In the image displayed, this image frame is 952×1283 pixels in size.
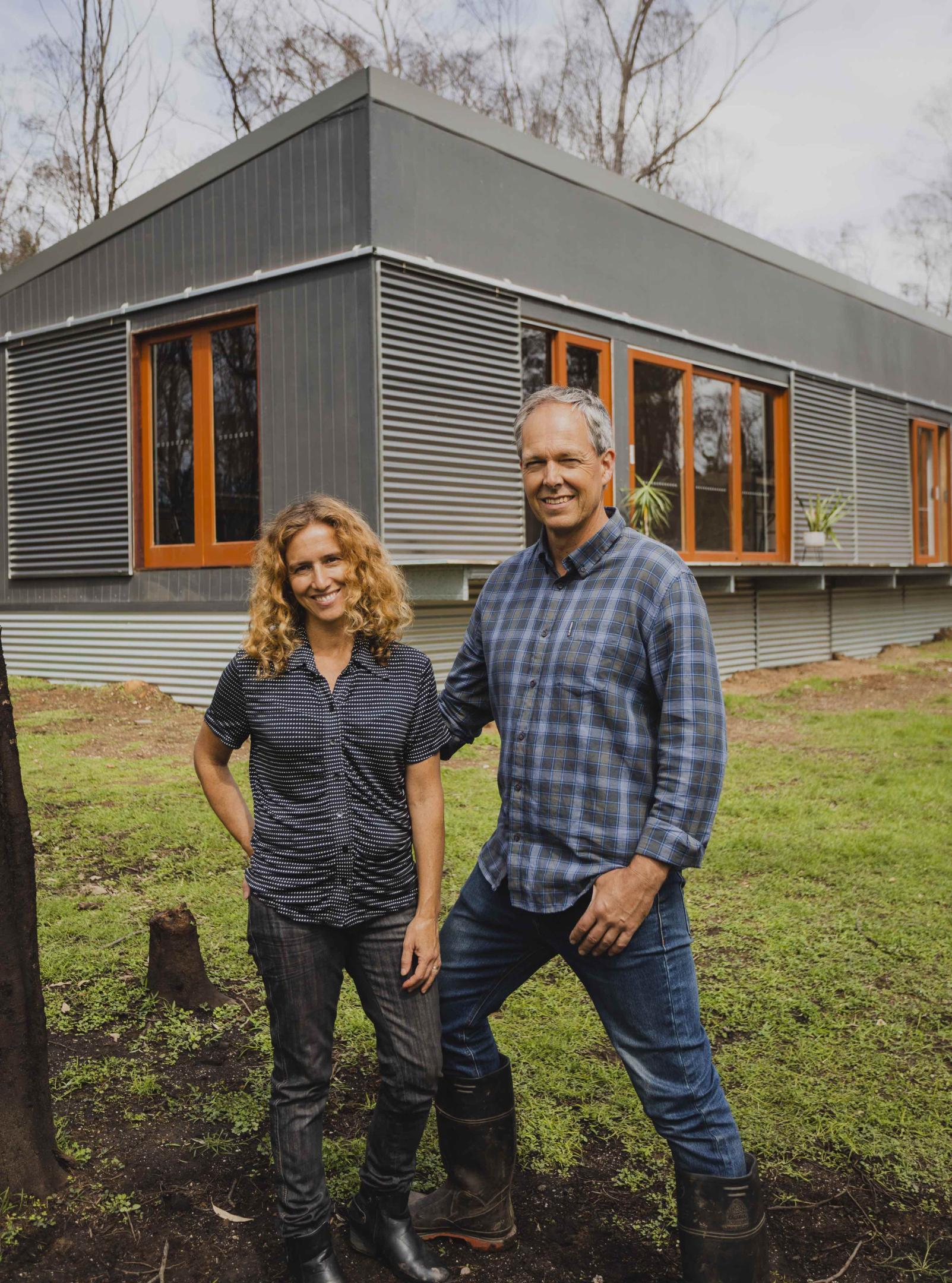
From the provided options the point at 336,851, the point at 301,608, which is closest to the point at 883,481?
the point at 301,608

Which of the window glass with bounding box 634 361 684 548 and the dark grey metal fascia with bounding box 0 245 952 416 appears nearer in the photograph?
the dark grey metal fascia with bounding box 0 245 952 416

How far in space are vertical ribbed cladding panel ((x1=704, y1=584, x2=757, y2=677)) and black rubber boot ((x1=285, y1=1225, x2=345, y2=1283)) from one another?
33.6 feet

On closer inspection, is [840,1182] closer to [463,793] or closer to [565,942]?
[565,942]

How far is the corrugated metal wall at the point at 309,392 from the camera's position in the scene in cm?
871

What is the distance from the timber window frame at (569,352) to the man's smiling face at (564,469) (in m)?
7.85

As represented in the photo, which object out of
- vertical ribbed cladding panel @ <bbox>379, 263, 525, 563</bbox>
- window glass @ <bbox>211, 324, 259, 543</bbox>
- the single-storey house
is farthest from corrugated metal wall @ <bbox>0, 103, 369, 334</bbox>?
vertical ribbed cladding panel @ <bbox>379, 263, 525, 563</bbox>

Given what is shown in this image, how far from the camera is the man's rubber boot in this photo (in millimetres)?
2547

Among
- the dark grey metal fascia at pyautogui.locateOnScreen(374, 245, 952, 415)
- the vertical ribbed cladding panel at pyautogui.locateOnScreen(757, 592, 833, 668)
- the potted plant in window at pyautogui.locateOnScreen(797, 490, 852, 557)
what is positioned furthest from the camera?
the potted plant in window at pyautogui.locateOnScreen(797, 490, 852, 557)

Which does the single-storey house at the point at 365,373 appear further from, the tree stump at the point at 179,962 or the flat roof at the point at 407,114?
the tree stump at the point at 179,962

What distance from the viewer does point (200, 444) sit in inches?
393

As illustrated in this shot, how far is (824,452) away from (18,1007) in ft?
43.4

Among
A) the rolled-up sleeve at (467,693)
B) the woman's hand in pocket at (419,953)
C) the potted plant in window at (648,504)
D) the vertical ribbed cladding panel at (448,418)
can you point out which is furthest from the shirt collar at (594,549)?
the potted plant in window at (648,504)

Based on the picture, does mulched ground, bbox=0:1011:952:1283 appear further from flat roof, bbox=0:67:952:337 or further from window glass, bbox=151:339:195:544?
flat roof, bbox=0:67:952:337

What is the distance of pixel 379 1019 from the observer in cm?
242
